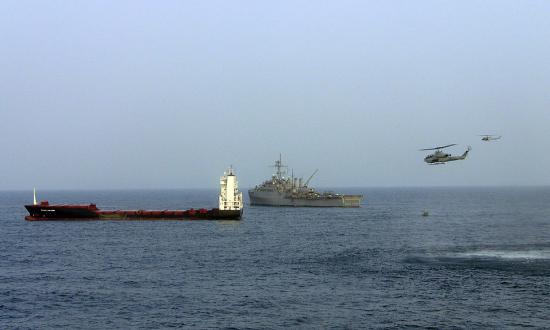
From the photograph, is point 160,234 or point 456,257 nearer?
point 456,257

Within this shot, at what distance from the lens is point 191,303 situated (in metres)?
51.1

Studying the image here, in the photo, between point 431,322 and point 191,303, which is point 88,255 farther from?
point 431,322

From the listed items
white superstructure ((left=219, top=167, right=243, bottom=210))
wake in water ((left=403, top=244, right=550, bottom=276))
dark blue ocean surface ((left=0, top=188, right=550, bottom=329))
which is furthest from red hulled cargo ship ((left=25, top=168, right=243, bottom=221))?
wake in water ((left=403, top=244, right=550, bottom=276))

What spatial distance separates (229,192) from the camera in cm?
12850

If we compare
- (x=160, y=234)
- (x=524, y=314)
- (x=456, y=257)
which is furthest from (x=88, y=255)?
(x=524, y=314)

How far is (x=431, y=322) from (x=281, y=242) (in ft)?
170

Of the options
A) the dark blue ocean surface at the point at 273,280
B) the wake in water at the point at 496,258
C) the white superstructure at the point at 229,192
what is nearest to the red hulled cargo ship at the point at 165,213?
the white superstructure at the point at 229,192

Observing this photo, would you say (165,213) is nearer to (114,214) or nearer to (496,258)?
(114,214)

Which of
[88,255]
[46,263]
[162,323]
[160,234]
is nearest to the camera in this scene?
[162,323]

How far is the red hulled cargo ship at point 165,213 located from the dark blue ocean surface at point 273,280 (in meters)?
21.0

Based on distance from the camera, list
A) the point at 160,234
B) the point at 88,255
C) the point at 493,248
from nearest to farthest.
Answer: the point at 88,255 < the point at 493,248 < the point at 160,234

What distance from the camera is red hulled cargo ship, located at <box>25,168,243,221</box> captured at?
129375mm

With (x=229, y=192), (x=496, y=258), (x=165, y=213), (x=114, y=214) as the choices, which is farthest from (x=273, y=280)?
(x=114, y=214)

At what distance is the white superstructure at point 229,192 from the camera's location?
126562mm
